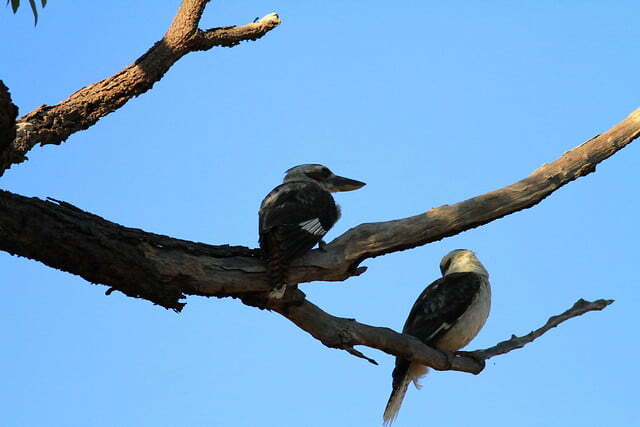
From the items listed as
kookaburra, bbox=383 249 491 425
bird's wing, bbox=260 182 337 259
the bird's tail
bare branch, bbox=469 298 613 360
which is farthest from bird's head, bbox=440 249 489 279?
bird's wing, bbox=260 182 337 259

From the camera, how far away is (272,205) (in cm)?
448

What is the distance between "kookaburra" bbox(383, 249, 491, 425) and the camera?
16.7 feet

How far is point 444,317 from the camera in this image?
5.18 metres

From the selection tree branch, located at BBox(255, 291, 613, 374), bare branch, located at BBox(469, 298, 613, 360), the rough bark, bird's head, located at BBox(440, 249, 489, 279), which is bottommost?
the rough bark

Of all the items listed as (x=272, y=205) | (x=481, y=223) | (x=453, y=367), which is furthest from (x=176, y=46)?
(x=453, y=367)

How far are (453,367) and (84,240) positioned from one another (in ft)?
7.21

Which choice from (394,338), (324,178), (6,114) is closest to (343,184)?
(324,178)

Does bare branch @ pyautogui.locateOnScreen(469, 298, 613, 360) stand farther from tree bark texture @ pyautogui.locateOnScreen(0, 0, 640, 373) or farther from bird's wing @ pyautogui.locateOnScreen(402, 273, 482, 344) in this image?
bird's wing @ pyautogui.locateOnScreen(402, 273, 482, 344)

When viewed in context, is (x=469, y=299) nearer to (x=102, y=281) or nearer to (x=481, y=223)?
(x=481, y=223)

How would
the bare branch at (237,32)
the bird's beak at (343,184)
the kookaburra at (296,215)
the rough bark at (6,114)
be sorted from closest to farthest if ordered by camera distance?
the rough bark at (6,114), the kookaburra at (296,215), the bare branch at (237,32), the bird's beak at (343,184)

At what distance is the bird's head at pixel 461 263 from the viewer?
5.86 meters

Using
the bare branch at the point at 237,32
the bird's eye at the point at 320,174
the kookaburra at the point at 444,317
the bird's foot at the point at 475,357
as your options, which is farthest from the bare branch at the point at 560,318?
the bare branch at the point at 237,32

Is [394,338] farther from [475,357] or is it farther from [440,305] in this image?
[440,305]

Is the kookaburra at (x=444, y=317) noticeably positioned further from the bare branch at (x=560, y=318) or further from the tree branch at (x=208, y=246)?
the tree branch at (x=208, y=246)
